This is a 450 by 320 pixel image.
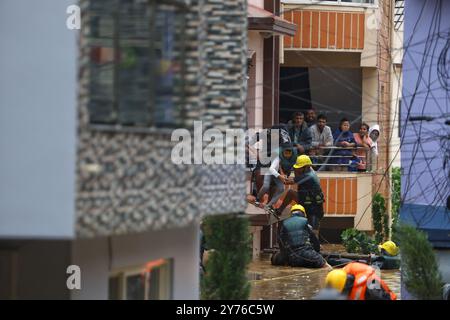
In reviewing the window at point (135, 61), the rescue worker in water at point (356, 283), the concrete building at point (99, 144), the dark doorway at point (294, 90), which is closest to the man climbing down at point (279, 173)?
the dark doorway at point (294, 90)

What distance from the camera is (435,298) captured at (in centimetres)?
1852

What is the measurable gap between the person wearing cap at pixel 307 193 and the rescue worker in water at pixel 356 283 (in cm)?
889

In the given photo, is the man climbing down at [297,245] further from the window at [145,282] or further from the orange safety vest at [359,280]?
the window at [145,282]

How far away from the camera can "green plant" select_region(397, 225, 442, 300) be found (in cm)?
1828

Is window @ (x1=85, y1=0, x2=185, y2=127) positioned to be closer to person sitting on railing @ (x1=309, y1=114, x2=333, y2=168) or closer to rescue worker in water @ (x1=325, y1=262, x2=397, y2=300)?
rescue worker in water @ (x1=325, y1=262, x2=397, y2=300)

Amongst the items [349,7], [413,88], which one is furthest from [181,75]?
[349,7]

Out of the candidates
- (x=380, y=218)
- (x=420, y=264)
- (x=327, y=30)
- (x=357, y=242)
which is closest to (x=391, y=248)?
(x=357, y=242)

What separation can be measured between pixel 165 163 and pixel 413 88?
8824mm

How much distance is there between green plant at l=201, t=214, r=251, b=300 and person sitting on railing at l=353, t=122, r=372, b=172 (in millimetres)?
13720

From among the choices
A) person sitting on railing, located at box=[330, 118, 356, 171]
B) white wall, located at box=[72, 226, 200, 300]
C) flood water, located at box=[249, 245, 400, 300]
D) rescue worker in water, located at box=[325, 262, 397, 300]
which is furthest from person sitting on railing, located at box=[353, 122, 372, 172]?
white wall, located at box=[72, 226, 200, 300]

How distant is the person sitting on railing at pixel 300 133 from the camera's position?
2906 cm

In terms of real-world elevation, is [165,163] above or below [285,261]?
above

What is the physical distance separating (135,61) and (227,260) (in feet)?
15.4
